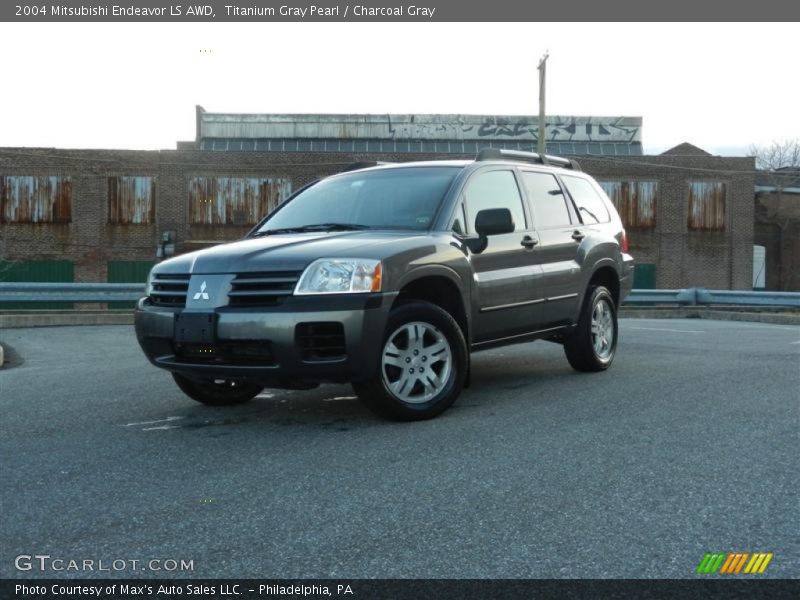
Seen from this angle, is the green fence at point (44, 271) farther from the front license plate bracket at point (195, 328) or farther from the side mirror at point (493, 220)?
the side mirror at point (493, 220)

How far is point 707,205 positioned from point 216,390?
37036 millimetres

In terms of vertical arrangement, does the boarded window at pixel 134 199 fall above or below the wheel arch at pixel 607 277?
above

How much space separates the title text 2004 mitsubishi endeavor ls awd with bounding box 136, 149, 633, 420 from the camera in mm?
5301

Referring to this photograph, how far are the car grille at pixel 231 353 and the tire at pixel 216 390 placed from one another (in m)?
0.82

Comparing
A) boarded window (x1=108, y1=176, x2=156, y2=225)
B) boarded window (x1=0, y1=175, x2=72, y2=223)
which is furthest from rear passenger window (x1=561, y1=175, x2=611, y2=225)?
boarded window (x1=0, y1=175, x2=72, y2=223)

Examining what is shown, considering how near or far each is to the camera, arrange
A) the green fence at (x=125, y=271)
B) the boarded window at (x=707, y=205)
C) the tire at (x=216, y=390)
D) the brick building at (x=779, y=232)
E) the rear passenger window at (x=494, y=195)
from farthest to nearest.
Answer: the brick building at (x=779, y=232), the boarded window at (x=707, y=205), the green fence at (x=125, y=271), the rear passenger window at (x=494, y=195), the tire at (x=216, y=390)

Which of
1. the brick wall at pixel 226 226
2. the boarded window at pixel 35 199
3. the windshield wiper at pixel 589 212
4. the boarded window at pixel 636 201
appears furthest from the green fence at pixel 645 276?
the windshield wiper at pixel 589 212

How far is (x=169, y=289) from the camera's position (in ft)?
19.2

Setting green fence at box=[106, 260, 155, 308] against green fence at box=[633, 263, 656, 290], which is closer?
green fence at box=[106, 260, 155, 308]

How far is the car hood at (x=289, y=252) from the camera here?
213 inches

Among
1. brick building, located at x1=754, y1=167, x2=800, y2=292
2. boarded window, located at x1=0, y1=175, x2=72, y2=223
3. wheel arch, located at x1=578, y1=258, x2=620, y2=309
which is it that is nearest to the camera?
wheel arch, located at x1=578, y1=258, x2=620, y2=309

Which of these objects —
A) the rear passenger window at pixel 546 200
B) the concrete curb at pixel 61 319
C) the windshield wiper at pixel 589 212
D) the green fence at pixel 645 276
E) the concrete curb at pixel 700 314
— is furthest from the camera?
the green fence at pixel 645 276

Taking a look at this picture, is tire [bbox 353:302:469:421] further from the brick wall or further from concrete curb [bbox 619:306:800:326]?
the brick wall

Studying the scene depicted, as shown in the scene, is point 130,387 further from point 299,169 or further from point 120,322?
point 299,169
